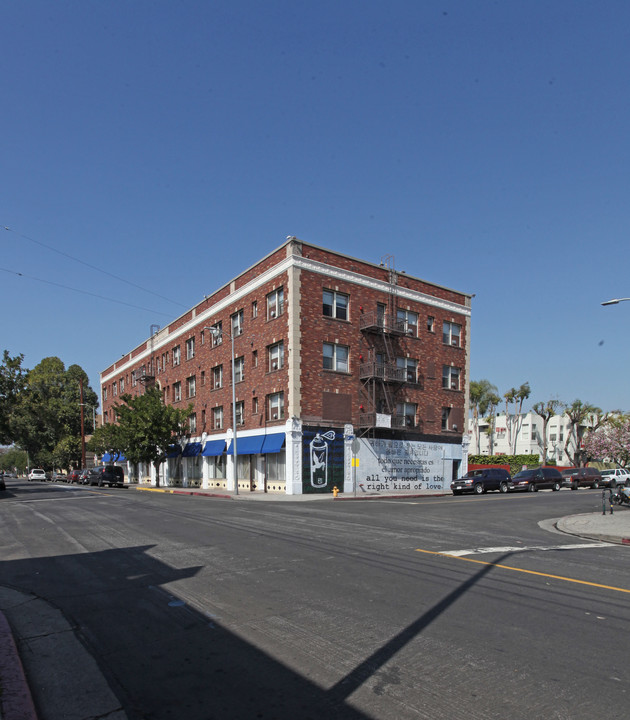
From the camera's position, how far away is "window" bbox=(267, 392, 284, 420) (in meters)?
34.8

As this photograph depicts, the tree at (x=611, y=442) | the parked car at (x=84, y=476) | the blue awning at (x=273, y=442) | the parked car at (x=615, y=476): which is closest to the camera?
the blue awning at (x=273, y=442)

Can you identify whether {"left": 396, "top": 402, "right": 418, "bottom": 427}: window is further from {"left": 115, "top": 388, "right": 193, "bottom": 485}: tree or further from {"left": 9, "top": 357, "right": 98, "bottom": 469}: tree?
A: {"left": 9, "top": 357, "right": 98, "bottom": 469}: tree

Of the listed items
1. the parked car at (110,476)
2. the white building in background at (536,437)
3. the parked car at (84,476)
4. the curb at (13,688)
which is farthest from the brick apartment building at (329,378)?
the white building in background at (536,437)

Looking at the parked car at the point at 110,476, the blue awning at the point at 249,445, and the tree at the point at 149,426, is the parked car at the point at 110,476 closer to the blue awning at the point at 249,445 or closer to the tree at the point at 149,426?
the tree at the point at 149,426

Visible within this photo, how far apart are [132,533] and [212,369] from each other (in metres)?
31.4

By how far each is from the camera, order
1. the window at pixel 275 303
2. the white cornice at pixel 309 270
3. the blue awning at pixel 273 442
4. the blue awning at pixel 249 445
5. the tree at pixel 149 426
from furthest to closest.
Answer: the tree at pixel 149 426 < the blue awning at pixel 249 445 < the window at pixel 275 303 < the white cornice at pixel 309 270 < the blue awning at pixel 273 442

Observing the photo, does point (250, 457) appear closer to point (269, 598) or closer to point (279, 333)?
point (279, 333)

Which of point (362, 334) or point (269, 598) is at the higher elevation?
point (362, 334)

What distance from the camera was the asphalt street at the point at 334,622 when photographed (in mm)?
4406

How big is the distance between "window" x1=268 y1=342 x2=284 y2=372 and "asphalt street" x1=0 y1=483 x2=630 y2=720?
22.5 m

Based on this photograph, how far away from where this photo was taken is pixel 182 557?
33.6ft

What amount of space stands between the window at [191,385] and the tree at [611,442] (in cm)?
5110

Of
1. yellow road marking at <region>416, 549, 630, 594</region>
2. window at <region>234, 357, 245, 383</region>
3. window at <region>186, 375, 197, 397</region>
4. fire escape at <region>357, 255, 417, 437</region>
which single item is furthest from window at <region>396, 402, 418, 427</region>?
yellow road marking at <region>416, 549, 630, 594</region>

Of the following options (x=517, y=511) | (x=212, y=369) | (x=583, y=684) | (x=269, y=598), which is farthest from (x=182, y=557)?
(x=212, y=369)
